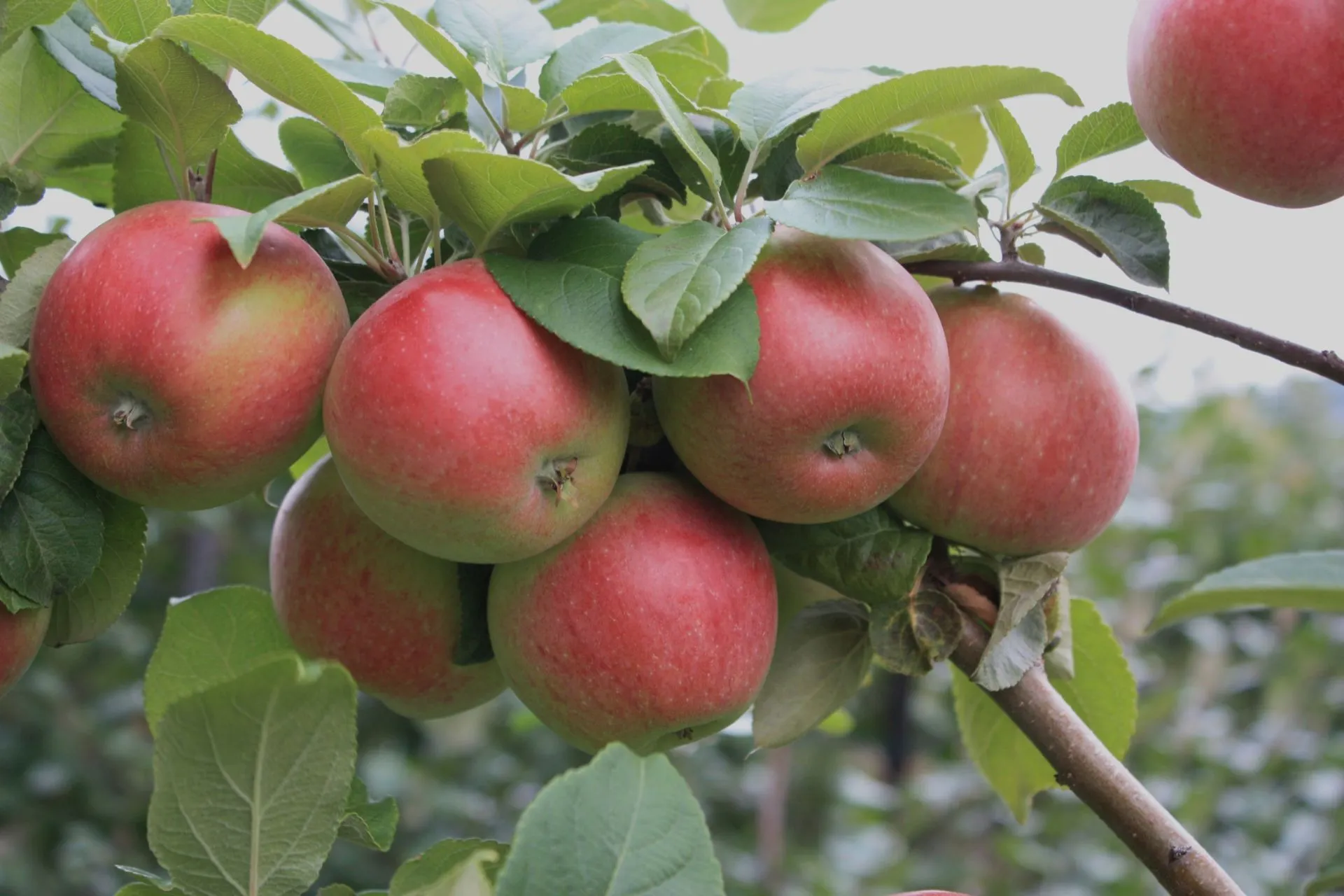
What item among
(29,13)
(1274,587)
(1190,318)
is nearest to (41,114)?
(29,13)

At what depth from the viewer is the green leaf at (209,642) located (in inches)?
23.4

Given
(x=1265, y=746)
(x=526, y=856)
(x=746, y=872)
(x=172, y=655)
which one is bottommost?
(x=746, y=872)

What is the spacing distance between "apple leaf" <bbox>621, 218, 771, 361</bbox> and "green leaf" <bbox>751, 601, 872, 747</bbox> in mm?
215

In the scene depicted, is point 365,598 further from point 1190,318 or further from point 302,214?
point 1190,318

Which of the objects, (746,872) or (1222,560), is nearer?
(746,872)

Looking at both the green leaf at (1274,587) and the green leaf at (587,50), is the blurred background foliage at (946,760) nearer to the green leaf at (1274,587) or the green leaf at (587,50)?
the green leaf at (1274,587)

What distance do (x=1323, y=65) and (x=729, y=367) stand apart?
257mm

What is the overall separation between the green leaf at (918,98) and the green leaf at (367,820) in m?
0.33

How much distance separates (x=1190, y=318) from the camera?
528 mm

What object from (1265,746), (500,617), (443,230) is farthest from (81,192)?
(1265,746)

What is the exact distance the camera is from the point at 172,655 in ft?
1.95

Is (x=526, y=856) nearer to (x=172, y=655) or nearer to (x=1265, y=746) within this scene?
(x=172, y=655)

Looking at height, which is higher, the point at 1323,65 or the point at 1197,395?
the point at 1323,65

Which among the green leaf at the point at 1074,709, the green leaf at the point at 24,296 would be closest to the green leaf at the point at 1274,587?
the green leaf at the point at 1074,709
